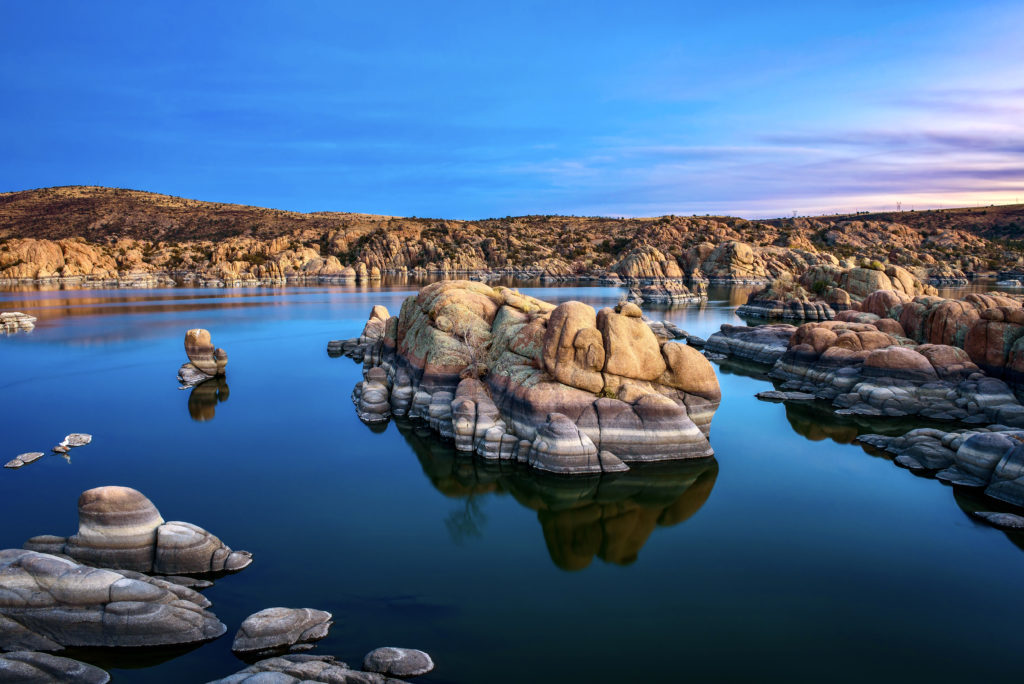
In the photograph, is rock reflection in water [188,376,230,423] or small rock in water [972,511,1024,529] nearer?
small rock in water [972,511,1024,529]

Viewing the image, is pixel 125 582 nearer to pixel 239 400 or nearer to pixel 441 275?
pixel 239 400

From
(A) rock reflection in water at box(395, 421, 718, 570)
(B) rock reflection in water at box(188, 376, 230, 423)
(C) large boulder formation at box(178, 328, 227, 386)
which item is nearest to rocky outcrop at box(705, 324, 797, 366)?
(A) rock reflection in water at box(395, 421, 718, 570)

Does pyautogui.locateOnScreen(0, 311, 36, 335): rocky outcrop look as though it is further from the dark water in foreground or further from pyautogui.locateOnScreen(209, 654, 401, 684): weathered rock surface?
pyautogui.locateOnScreen(209, 654, 401, 684): weathered rock surface

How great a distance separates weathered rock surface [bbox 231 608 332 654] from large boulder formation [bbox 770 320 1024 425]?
2252 centimetres

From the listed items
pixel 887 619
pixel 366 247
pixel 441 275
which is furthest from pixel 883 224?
pixel 887 619

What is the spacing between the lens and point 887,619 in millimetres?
10859

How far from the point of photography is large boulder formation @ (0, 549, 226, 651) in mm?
9266

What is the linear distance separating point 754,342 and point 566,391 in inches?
973

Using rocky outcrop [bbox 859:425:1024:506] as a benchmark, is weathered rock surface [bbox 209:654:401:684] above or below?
below

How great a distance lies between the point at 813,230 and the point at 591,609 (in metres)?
185

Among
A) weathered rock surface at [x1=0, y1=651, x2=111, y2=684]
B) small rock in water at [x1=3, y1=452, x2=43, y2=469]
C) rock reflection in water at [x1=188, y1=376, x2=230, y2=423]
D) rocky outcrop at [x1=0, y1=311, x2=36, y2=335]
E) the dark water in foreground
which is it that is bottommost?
the dark water in foreground

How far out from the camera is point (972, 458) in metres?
16.6

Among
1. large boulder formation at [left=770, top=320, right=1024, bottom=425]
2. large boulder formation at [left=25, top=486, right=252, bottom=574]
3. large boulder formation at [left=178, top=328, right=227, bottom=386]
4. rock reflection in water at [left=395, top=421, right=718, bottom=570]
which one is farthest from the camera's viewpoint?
large boulder formation at [left=178, top=328, right=227, bottom=386]

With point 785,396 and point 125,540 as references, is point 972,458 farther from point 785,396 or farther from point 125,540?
point 125,540
